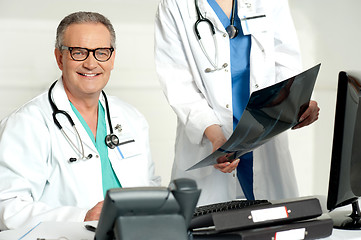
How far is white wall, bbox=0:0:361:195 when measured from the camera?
10.6 feet

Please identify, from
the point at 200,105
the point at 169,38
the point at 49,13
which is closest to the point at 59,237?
the point at 200,105

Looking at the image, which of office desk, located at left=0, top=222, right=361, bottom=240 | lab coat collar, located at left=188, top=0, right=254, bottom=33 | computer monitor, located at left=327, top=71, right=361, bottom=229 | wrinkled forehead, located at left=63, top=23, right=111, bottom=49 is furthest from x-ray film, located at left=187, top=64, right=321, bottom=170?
wrinkled forehead, located at left=63, top=23, right=111, bottom=49

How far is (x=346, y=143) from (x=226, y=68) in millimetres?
761

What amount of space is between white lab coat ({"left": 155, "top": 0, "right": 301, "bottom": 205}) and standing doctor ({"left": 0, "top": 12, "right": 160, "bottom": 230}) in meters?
0.20

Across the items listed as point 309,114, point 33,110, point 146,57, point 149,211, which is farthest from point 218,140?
point 146,57

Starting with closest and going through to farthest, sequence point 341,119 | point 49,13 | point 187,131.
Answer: point 341,119 < point 187,131 < point 49,13

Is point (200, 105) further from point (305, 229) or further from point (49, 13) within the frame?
point (49, 13)

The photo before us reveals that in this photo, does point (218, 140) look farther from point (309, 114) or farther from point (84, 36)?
point (84, 36)

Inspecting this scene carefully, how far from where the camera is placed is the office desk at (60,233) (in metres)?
1.33

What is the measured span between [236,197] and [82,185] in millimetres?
597

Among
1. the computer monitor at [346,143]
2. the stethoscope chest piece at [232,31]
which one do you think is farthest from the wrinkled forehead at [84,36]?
the computer monitor at [346,143]

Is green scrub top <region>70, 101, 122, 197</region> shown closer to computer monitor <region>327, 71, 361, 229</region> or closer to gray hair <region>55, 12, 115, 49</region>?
gray hair <region>55, 12, 115, 49</region>

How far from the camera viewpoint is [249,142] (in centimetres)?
152

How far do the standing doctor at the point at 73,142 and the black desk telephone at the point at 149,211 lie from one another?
2.45ft
